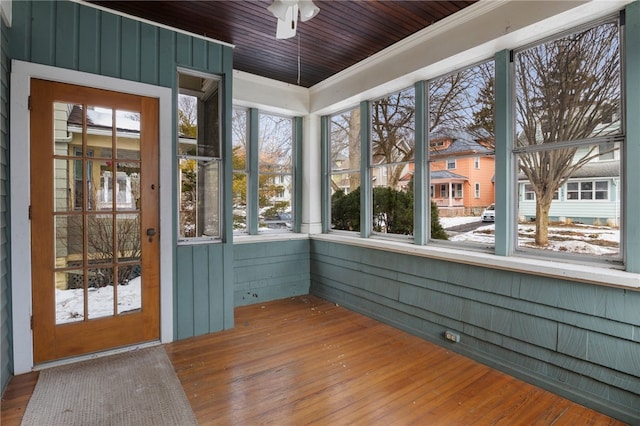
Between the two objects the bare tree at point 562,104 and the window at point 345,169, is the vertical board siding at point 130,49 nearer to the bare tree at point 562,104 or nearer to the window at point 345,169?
the window at point 345,169

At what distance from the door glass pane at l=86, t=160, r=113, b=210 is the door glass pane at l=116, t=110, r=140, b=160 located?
0.47ft

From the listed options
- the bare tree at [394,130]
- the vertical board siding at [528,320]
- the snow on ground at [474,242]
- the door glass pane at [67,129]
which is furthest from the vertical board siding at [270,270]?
the door glass pane at [67,129]

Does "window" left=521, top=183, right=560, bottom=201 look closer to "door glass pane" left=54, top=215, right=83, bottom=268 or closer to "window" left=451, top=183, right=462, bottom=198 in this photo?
"window" left=451, top=183, right=462, bottom=198

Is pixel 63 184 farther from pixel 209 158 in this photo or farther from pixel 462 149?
pixel 462 149

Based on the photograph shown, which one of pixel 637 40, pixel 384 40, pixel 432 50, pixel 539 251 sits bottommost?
pixel 539 251

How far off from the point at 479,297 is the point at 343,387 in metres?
1.33

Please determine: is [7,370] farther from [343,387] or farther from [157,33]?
[157,33]

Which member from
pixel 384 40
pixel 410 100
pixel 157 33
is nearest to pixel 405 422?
pixel 410 100

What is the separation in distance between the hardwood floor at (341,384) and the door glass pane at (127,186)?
4.35 ft

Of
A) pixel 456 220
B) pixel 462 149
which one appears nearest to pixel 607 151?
pixel 462 149

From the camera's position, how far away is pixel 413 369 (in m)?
2.63

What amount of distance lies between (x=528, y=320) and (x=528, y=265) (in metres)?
0.41

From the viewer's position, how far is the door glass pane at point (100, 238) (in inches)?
109

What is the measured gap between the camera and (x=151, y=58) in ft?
9.73
